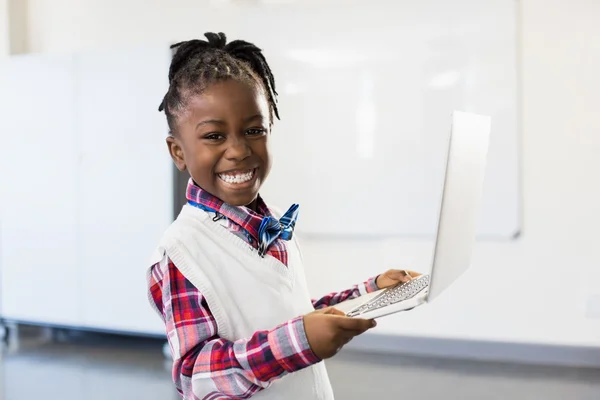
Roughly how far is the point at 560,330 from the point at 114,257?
2353 millimetres

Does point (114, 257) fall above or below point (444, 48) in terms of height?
below

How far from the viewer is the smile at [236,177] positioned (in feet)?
2.93

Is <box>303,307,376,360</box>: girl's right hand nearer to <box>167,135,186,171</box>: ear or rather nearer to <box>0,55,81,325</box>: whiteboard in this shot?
<box>167,135,186,171</box>: ear

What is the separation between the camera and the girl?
0.77m

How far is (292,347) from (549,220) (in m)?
2.67

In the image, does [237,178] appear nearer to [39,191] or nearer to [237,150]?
[237,150]

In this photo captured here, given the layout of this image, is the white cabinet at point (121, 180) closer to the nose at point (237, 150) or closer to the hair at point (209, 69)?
the hair at point (209, 69)

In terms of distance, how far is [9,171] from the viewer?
3846mm

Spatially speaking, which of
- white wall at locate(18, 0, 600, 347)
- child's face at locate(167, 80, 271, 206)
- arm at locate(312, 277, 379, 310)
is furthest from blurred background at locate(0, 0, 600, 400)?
child's face at locate(167, 80, 271, 206)

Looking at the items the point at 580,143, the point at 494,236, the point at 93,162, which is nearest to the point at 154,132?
the point at 93,162

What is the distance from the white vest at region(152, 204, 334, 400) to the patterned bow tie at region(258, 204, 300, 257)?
18 mm

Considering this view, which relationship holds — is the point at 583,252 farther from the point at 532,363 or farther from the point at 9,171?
the point at 9,171

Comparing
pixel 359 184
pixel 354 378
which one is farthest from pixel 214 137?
pixel 359 184

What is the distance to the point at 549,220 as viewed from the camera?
311cm
